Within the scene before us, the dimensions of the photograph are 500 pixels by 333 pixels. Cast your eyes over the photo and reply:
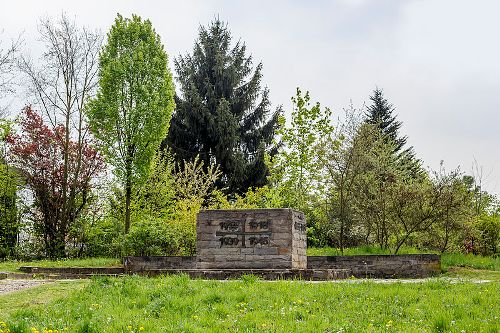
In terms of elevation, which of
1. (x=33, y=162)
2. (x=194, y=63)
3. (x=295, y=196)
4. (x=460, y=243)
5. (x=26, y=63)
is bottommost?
(x=460, y=243)

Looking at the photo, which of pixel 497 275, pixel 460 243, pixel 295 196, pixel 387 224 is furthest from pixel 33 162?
pixel 497 275

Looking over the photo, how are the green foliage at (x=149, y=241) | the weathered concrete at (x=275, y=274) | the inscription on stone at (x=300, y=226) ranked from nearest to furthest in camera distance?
the weathered concrete at (x=275, y=274), the inscription on stone at (x=300, y=226), the green foliage at (x=149, y=241)

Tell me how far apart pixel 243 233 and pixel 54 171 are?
53.2 ft

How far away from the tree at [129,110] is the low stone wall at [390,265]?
398 inches

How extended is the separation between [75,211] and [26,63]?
7.82m

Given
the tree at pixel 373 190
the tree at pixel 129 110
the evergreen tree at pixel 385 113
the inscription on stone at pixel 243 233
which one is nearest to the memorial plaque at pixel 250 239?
the inscription on stone at pixel 243 233

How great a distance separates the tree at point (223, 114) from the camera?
117 feet

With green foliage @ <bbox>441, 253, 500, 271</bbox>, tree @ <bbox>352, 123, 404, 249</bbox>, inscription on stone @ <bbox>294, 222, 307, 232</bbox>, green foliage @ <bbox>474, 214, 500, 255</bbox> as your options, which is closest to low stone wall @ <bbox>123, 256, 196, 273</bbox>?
inscription on stone @ <bbox>294, 222, 307, 232</bbox>

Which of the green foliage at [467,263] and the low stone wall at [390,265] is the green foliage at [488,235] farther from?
the low stone wall at [390,265]

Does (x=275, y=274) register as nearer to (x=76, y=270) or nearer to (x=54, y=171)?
(x=76, y=270)

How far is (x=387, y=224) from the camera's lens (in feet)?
68.9

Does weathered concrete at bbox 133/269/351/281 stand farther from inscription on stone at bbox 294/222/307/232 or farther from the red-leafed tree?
the red-leafed tree

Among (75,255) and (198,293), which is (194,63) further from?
(198,293)

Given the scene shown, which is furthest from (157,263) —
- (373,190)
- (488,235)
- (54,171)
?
(488,235)
